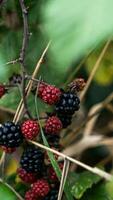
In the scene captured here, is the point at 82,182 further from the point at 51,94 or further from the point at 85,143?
the point at 85,143

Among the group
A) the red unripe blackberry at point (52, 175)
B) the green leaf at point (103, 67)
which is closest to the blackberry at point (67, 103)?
the red unripe blackberry at point (52, 175)

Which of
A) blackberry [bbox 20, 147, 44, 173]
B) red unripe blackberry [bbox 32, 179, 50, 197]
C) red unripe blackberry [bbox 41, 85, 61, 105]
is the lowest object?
red unripe blackberry [bbox 32, 179, 50, 197]

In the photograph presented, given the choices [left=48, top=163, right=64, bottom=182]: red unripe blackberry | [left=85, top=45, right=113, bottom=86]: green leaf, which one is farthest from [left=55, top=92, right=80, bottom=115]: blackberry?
[left=85, top=45, right=113, bottom=86]: green leaf

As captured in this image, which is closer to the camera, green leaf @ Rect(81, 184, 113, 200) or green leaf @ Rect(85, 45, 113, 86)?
green leaf @ Rect(81, 184, 113, 200)

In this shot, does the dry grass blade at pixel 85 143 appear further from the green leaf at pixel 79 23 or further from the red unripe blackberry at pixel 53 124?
the green leaf at pixel 79 23

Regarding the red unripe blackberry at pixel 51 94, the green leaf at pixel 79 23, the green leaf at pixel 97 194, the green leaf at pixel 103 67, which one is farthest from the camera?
the green leaf at pixel 103 67

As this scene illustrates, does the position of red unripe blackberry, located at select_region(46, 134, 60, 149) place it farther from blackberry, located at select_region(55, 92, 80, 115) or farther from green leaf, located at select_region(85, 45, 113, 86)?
green leaf, located at select_region(85, 45, 113, 86)
